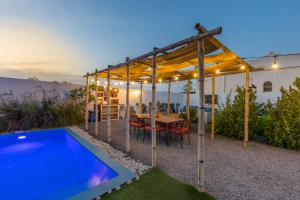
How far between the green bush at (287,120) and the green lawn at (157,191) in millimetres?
4132

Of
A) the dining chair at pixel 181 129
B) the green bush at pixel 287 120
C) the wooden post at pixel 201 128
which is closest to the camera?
the wooden post at pixel 201 128

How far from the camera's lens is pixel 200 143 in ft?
8.03

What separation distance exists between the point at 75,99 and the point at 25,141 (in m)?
3.68

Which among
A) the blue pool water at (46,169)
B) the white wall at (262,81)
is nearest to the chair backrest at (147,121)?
the blue pool water at (46,169)

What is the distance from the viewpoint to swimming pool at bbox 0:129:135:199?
2.58 meters

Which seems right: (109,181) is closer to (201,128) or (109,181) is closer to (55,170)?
(55,170)

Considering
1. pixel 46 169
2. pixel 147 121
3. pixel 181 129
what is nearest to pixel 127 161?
pixel 46 169

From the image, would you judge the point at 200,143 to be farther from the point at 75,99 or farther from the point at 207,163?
the point at 75,99

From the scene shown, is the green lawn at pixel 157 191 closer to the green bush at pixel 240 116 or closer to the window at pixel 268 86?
the green bush at pixel 240 116

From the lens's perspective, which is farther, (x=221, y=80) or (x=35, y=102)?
(x=221, y=80)

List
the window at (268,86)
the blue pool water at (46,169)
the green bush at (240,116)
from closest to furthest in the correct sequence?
1. the blue pool water at (46,169)
2. the green bush at (240,116)
3. the window at (268,86)

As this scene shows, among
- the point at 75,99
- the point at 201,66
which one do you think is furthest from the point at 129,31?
the point at 201,66

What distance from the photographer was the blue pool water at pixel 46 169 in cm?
270

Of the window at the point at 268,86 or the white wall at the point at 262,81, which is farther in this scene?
the window at the point at 268,86
